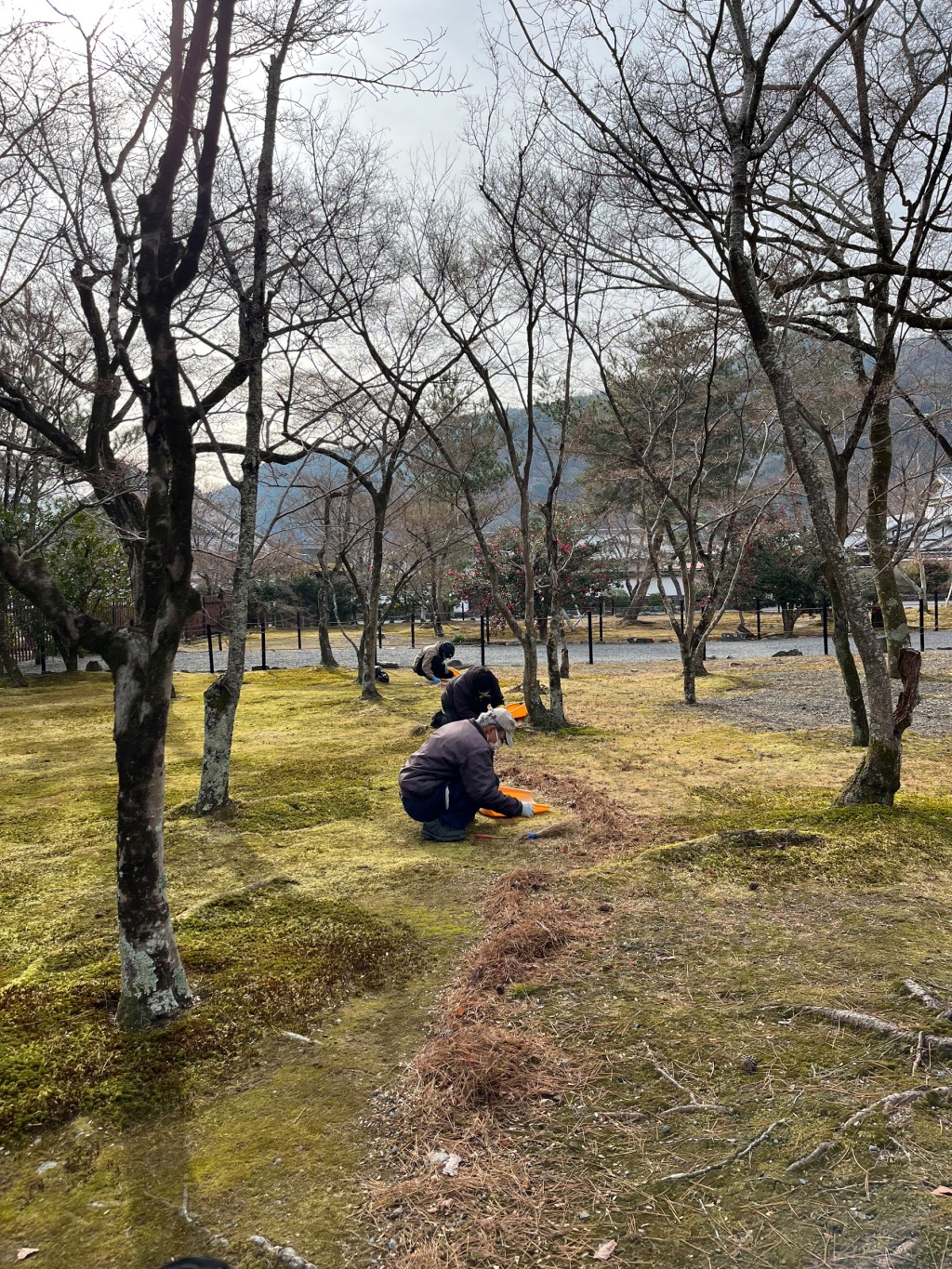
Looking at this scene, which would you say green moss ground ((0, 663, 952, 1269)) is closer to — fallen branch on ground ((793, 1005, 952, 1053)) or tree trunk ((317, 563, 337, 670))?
fallen branch on ground ((793, 1005, 952, 1053))

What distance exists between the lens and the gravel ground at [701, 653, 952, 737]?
391 inches

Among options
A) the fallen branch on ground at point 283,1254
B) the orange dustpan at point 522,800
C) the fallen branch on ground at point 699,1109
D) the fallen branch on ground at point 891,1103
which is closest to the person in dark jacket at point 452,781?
the orange dustpan at point 522,800

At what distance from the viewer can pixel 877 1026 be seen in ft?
8.80

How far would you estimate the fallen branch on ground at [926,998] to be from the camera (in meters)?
2.72

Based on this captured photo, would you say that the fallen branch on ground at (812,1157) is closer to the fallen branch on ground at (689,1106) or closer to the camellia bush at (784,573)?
the fallen branch on ground at (689,1106)

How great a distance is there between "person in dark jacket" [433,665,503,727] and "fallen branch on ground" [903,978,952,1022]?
4224 millimetres

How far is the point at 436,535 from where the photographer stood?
80.7 feet

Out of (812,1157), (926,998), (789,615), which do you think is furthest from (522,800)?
(789,615)

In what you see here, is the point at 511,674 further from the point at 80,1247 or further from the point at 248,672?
the point at 80,1247

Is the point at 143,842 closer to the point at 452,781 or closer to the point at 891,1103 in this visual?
the point at 891,1103

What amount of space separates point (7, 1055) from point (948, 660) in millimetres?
17719

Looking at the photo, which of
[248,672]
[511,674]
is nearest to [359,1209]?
[511,674]

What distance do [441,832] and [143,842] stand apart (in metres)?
2.84

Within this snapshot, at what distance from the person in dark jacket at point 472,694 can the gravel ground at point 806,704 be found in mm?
4319
